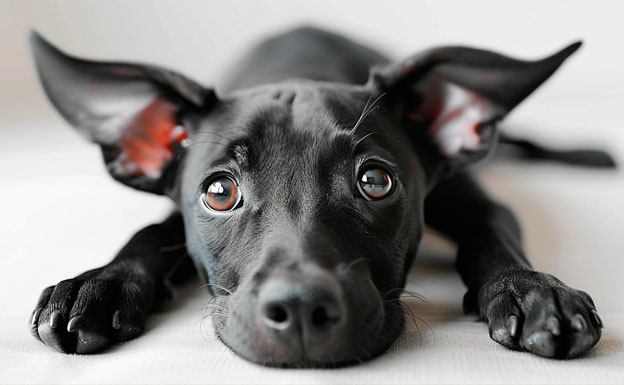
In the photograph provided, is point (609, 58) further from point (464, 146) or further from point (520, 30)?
point (464, 146)

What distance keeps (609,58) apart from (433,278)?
3.77 meters

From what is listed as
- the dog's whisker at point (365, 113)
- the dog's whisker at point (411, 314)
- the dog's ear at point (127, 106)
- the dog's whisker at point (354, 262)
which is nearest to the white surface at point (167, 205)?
the dog's whisker at point (411, 314)

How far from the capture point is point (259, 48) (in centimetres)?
424

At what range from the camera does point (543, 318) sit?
1859mm

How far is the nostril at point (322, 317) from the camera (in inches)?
68.3

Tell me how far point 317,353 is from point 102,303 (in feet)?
2.23

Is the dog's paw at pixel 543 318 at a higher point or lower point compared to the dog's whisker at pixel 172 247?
higher

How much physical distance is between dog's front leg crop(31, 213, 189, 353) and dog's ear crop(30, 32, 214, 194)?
35 cm

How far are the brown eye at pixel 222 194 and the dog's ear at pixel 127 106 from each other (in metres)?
0.39

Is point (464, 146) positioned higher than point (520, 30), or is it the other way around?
point (464, 146)

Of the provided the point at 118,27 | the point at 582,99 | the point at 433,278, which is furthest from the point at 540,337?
the point at 118,27

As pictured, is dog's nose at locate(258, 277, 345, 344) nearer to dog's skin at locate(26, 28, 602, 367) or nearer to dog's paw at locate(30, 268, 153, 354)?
dog's skin at locate(26, 28, 602, 367)

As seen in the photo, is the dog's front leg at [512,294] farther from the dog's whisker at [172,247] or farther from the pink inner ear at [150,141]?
the pink inner ear at [150,141]

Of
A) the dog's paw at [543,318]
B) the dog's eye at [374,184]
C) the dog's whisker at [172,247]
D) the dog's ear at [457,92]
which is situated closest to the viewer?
the dog's paw at [543,318]
